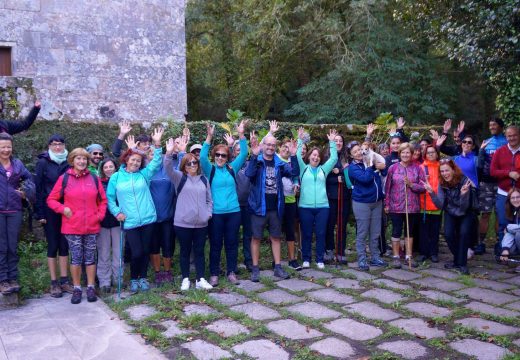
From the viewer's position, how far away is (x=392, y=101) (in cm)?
1510

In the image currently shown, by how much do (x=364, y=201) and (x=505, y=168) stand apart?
2.09 metres

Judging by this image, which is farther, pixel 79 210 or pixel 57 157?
pixel 57 157

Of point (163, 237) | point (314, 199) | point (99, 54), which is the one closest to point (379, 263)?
point (314, 199)

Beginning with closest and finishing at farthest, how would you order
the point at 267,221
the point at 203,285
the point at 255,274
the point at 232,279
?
the point at 203,285 → the point at 232,279 → the point at 255,274 → the point at 267,221

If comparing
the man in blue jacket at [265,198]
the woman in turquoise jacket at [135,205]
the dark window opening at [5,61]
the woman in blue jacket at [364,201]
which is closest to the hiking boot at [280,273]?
the man in blue jacket at [265,198]

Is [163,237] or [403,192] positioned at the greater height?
[403,192]

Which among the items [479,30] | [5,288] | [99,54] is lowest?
[5,288]

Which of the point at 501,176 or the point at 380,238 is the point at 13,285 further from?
the point at 501,176

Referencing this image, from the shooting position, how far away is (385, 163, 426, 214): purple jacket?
731 centimetres

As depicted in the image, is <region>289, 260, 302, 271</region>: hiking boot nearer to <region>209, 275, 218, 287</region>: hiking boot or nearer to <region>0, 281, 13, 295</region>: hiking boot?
<region>209, 275, 218, 287</region>: hiking boot

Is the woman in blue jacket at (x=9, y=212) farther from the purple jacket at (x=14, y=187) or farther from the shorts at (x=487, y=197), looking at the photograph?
the shorts at (x=487, y=197)

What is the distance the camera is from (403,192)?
7301 mm

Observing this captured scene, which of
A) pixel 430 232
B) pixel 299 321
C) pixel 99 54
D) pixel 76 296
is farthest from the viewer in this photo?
pixel 99 54

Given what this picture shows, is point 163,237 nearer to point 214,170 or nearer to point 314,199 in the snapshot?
point 214,170
